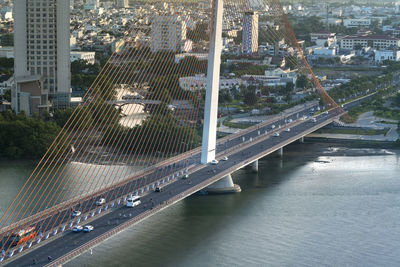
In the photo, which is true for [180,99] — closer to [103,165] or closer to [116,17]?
[103,165]

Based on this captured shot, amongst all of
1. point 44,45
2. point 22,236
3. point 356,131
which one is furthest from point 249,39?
point 22,236

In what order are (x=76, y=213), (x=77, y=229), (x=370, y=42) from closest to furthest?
(x=77, y=229)
(x=76, y=213)
(x=370, y=42)

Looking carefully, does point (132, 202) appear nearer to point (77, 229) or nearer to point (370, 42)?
point (77, 229)

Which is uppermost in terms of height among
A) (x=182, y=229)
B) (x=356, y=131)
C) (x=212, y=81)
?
(x=212, y=81)

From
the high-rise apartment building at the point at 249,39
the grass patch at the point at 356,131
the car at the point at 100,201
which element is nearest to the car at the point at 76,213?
the car at the point at 100,201

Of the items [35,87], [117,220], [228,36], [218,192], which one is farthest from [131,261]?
[228,36]

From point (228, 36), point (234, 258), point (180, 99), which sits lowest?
point (234, 258)
